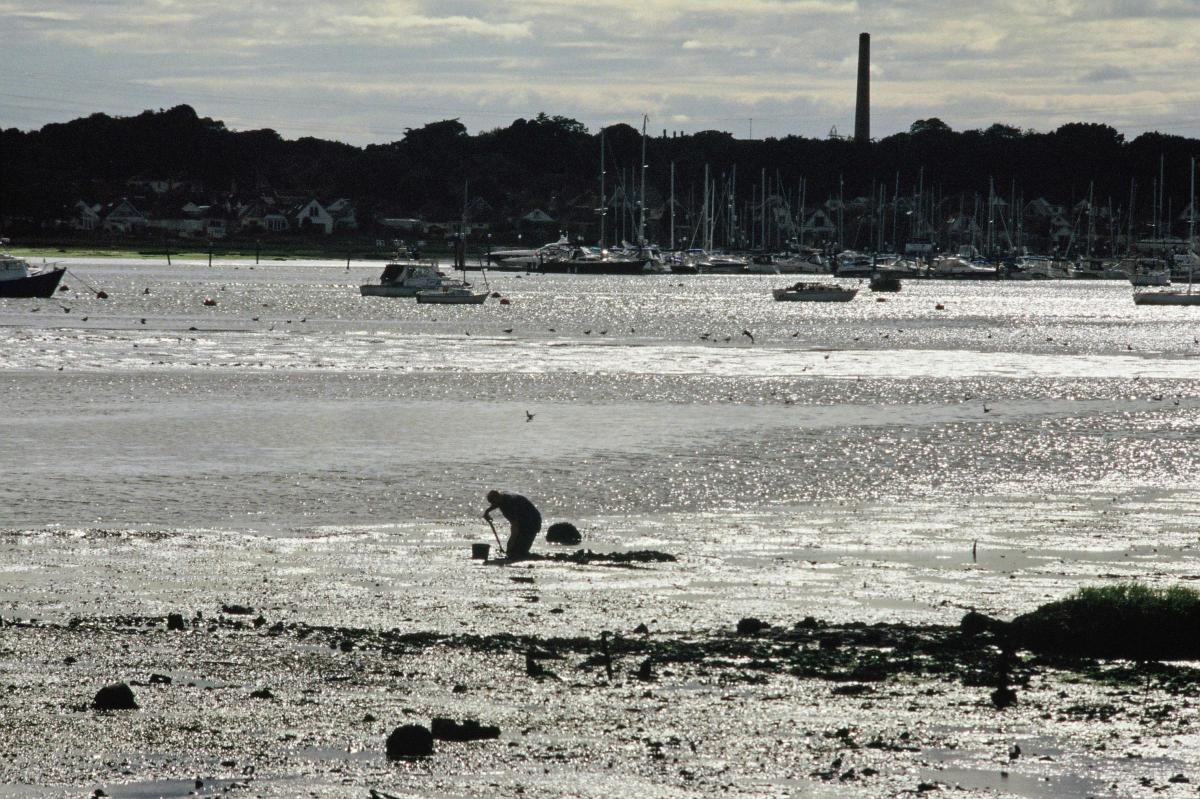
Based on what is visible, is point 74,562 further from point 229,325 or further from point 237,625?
point 229,325

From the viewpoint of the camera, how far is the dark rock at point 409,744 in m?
15.2

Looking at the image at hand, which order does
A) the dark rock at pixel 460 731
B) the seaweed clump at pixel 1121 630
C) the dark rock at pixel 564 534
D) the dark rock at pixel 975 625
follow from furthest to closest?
the dark rock at pixel 564 534
the dark rock at pixel 975 625
the seaweed clump at pixel 1121 630
the dark rock at pixel 460 731

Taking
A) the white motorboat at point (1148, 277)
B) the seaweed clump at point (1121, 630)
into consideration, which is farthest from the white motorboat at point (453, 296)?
the seaweed clump at point (1121, 630)

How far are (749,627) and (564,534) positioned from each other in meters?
7.51

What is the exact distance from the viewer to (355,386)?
193 feet

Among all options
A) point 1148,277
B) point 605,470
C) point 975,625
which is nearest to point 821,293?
point 1148,277

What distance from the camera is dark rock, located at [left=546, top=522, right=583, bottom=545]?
27016 mm

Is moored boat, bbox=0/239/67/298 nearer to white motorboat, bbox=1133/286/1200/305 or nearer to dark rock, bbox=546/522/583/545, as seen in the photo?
white motorboat, bbox=1133/286/1200/305

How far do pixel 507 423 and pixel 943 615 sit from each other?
86.1 ft

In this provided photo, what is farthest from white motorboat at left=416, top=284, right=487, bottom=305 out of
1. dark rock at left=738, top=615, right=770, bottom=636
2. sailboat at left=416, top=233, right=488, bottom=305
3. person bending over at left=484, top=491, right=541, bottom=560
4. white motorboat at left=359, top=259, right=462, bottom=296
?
dark rock at left=738, top=615, right=770, bottom=636

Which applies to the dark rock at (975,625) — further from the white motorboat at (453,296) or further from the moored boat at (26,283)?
the moored boat at (26,283)

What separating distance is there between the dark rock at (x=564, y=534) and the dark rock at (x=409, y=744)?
11.8 m

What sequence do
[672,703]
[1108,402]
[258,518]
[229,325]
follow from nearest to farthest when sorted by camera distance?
[672,703] < [258,518] < [1108,402] < [229,325]

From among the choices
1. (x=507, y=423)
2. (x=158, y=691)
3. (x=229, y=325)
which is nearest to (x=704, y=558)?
(x=158, y=691)
